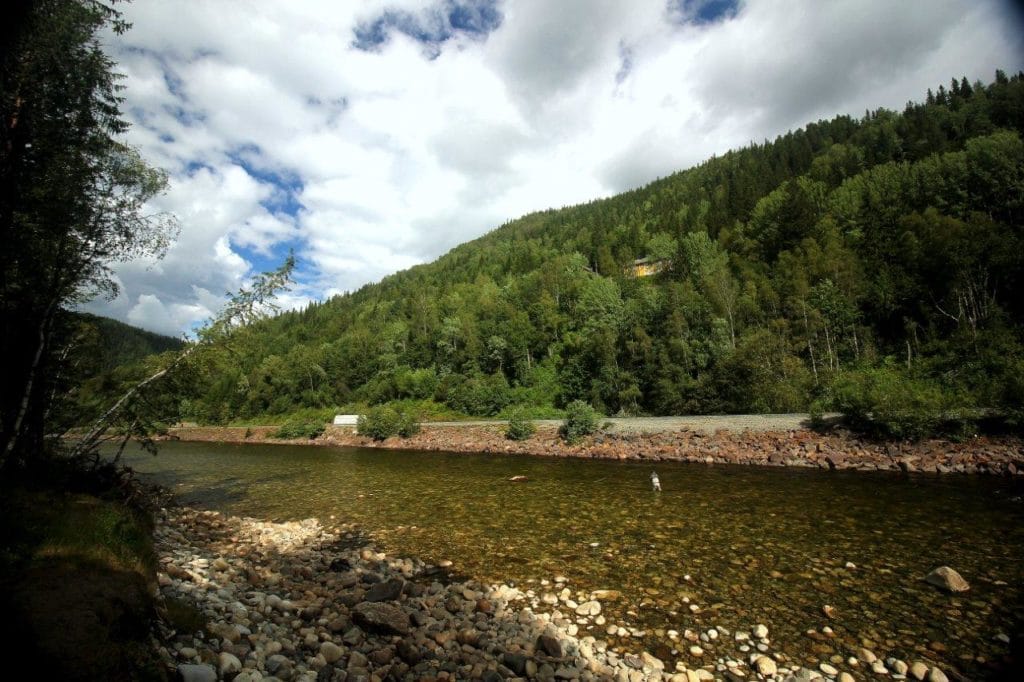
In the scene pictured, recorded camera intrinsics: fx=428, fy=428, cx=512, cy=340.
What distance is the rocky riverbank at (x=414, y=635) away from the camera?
19.1ft

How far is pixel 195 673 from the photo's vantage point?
4.44 metres

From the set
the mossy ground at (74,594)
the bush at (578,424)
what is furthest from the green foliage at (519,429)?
the mossy ground at (74,594)

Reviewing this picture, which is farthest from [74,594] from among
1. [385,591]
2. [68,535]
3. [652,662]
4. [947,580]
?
[947,580]

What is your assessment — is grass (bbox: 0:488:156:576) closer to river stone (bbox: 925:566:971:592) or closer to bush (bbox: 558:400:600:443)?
river stone (bbox: 925:566:971:592)

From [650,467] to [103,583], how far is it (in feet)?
78.6

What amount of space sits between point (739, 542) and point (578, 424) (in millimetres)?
23607

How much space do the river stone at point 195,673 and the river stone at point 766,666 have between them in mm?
7212

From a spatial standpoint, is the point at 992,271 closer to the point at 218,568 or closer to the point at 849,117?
the point at 218,568

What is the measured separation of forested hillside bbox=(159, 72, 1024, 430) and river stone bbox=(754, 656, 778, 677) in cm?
1439

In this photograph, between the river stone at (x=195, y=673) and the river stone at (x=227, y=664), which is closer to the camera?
the river stone at (x=195, y=673)

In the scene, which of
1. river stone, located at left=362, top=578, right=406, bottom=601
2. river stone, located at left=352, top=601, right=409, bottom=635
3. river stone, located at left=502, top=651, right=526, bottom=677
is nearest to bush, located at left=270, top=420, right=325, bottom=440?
river stone, located at left=362, top=578, right=406, bottom=601

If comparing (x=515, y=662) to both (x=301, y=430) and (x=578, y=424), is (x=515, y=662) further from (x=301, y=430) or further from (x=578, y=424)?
(x=301, y=430)

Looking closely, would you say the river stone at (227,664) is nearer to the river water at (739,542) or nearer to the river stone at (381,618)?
the river stone at (381,618)

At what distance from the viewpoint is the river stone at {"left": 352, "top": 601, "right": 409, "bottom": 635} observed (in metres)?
7.08
